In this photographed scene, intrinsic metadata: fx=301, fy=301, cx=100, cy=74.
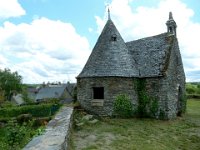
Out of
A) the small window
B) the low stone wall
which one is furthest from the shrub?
the low stone wall

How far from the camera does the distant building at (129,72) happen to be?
19.1 meters

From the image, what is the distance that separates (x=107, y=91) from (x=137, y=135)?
5.12 meters

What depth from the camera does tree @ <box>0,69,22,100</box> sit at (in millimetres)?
68438

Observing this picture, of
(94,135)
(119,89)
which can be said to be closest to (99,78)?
(119,89)

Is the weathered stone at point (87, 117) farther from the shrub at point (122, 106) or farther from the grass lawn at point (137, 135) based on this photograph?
the shrub at point (122, 106)

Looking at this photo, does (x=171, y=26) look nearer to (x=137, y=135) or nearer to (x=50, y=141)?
(x=137, y=135)

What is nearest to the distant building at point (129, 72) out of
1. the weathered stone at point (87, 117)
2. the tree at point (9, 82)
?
the weathered stone at point (87, 117)

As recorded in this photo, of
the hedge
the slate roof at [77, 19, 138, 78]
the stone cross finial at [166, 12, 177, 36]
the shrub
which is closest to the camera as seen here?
the shrub

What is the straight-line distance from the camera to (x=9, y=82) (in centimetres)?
6900

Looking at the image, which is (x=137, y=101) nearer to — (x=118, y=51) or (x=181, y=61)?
(x=118, y=51)

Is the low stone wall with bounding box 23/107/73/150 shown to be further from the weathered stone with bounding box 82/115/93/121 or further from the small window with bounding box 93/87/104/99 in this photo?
the small window with bounding box 93/87/104/99

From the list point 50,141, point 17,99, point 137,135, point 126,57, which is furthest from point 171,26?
point 17,99

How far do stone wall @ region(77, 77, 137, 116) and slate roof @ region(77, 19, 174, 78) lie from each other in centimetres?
39

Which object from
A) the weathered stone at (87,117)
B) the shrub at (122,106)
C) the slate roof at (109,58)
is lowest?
the weathered stone at (87,117)
